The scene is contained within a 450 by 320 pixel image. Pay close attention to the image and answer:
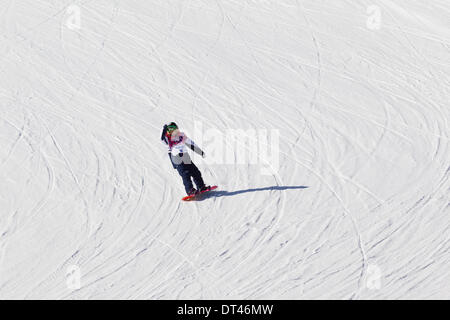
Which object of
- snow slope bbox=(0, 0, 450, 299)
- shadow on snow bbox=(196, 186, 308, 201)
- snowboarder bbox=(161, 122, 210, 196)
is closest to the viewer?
snow slope bbox=(0, 0, 450, 299)

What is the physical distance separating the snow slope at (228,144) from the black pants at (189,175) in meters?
0.27

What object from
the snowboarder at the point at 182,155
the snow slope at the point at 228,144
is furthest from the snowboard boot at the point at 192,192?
the snow slope at the point at 228,144

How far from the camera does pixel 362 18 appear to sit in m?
18.5

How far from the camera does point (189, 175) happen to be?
467 inches

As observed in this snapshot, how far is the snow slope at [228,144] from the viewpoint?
403 inches

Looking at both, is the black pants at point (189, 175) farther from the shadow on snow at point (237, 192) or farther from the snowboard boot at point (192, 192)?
the shadow on snow at point (237, 192)

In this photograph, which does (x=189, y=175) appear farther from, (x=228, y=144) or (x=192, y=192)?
(x=228, y=144)

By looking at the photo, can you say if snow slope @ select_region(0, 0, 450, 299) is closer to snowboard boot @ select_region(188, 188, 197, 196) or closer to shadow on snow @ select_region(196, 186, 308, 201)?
shadow on snow @ select_region(196, 186, 308, 201)

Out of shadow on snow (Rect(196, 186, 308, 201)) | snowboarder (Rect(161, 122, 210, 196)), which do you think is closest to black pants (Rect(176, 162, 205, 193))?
snowboarder (Rect(161, 122, 210, 196))

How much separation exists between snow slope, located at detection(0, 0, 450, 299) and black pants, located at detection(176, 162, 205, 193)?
0.89 feet

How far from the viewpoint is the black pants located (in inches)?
465

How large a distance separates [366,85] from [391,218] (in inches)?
197

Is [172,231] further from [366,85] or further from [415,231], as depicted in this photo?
[366,85]

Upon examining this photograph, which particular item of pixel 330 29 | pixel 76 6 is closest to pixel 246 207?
pixel 330 29
